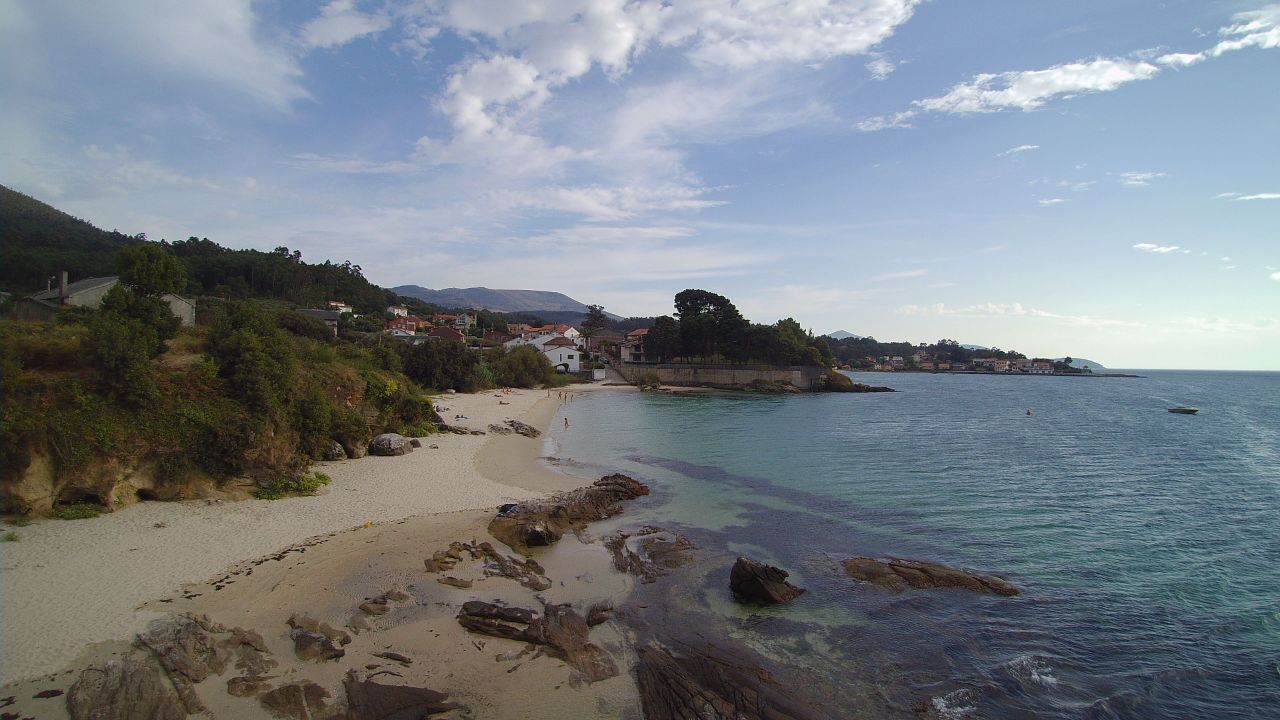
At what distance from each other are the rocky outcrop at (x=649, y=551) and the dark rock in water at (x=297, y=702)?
724cm

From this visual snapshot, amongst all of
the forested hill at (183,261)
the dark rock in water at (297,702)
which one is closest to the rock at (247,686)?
the dark rock in water at (297,702)

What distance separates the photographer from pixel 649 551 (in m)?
15.8

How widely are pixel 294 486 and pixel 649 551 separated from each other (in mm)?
11253

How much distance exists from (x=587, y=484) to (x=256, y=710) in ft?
50.9

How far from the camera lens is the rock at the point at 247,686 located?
27.0 feet

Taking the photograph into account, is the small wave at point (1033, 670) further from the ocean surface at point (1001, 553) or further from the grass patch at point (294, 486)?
the grass patch at point (294, 486)

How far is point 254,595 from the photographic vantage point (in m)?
11.2

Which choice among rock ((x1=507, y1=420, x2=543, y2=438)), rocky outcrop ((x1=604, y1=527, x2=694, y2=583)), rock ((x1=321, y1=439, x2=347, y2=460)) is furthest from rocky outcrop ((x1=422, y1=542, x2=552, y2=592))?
rock ((x1=507, y1=420, x2=543, y2=438))

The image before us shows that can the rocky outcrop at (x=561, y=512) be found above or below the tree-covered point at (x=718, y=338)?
below

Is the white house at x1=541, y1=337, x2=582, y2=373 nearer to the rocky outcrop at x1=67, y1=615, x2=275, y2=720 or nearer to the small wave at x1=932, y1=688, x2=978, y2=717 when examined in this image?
the rocky outcrop at x1=67, y1=615, x2=275, y2=720

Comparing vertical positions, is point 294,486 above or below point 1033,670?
above

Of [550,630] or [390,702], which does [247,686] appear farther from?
[550,630]

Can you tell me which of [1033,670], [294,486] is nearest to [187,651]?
[294,486]

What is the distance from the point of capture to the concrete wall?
85.8m
